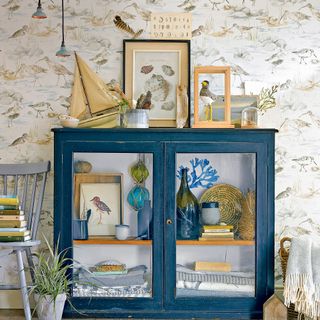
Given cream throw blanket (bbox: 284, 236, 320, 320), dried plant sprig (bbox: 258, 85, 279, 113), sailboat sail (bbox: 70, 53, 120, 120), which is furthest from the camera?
dried plant sprig (bbox: 258, 85, 279, 113)

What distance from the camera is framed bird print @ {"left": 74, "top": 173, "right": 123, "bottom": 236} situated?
3.91 meters

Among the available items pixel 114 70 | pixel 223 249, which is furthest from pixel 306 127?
pixel 114 70

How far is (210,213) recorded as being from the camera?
3926 mm

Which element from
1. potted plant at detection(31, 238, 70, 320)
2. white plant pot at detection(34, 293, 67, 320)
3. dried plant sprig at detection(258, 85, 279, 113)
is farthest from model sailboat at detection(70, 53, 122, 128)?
white plant pot at detection(34, 293, 67, 320)

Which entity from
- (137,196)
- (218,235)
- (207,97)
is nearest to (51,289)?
(137,196)

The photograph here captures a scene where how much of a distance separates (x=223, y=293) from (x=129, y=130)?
1108mm

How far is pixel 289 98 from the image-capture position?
170 inches

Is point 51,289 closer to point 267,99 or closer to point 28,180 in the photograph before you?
point 28,180

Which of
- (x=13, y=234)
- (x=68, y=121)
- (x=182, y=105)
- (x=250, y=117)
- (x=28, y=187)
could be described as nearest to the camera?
(x=13, y=234)

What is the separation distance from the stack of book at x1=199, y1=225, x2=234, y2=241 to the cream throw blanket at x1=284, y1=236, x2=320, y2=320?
372mm

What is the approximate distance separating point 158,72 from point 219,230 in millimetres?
1114

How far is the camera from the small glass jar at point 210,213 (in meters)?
3.92

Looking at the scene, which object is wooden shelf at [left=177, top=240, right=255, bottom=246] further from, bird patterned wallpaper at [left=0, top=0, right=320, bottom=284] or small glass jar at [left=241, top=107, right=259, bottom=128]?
small glass jar at [left=241, top=107, right=259, bottom=128]

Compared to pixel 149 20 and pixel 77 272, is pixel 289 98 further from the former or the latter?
pixel 77 272
